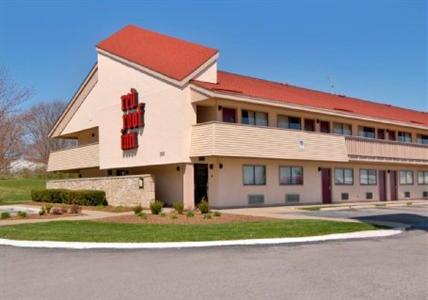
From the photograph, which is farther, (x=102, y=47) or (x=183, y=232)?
(x=102, y=47)

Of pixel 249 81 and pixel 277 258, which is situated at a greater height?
pixel 249 81

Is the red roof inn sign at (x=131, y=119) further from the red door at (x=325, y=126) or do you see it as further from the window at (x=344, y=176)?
the window at (x=344, y=176)

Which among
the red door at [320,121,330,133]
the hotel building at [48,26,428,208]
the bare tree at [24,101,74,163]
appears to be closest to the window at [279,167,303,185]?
the hotel building at [48,26,428,208]

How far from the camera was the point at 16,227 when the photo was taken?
16.8m

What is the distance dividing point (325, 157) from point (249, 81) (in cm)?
672

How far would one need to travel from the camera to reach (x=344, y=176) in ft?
112

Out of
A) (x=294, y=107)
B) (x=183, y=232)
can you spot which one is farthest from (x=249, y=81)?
(x=183, y=232)

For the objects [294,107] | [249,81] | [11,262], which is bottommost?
[11,262]

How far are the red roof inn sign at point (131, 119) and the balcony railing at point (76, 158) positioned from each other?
4.56 meters

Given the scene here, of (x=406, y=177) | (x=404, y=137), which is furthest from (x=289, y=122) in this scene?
(x=406, y=177)

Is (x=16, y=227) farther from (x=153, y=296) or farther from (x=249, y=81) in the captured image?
(x=249, y=81)

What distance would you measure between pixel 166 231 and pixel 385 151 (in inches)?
949

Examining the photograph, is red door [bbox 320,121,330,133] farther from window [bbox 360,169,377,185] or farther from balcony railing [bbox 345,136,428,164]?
window [bbox 360,169,377,185]

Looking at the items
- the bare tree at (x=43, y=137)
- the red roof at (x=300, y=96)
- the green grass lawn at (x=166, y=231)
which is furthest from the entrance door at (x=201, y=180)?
the bare tree at (x=43, y=137)
